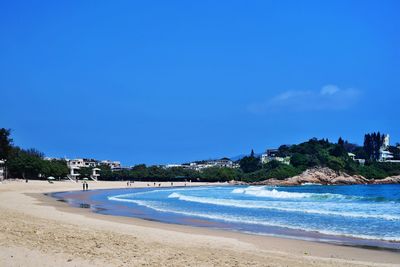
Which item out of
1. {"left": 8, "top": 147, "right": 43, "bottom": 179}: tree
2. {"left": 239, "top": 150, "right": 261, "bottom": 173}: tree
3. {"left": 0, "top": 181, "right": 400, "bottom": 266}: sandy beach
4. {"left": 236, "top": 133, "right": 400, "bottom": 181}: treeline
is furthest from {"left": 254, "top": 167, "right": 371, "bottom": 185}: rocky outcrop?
{"left": 0, "top": 181, "right": 400, "bottom": 266}: sandy beach

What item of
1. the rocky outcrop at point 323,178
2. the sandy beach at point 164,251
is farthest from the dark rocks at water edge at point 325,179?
the sandy beach at point 164,251

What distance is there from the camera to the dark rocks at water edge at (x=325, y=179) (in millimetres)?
150000

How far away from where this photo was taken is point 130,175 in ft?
520

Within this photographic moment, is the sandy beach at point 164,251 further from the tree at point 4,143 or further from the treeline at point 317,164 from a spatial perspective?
the treeline at point 317,164

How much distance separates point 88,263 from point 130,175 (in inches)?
5942

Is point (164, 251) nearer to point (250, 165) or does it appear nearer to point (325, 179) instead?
point (325, 179)

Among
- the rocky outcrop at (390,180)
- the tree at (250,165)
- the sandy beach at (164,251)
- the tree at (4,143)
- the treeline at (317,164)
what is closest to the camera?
the sandy beach at (164,251)

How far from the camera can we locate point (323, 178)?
15338 centimetres

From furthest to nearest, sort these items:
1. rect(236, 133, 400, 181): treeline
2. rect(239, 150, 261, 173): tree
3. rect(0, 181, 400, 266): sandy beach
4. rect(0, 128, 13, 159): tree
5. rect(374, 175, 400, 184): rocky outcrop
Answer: rect(239, 150, 261, 173): tree
rect(236, 133, 400, 181): treeline
rect(374, 175, 400, 184): rocky outcrop
rect(0, 128, 13, 159): tree
rect(0, 181, 400, 266): sandy beach

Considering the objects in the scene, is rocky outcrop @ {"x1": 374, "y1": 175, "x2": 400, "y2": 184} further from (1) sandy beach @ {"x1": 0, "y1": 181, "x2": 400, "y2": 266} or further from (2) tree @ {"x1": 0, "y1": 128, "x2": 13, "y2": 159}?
(1) sandy beach @ {"x1": 0, "y1": 181, "x2": 400, "y2": 266}

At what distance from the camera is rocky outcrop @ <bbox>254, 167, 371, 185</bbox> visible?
150m

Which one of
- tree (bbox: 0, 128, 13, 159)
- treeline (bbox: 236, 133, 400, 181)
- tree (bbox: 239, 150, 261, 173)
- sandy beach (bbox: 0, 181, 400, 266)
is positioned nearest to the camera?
sandy beach (bbox: 0, 181, 400, 266)

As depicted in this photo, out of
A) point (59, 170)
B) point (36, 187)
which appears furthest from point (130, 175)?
point (36, 187)

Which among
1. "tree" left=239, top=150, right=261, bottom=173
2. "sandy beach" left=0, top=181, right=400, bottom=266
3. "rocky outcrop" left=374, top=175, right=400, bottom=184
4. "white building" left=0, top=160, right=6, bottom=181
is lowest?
"sandy beach" left=0, top=181, right=400, bottom=266
